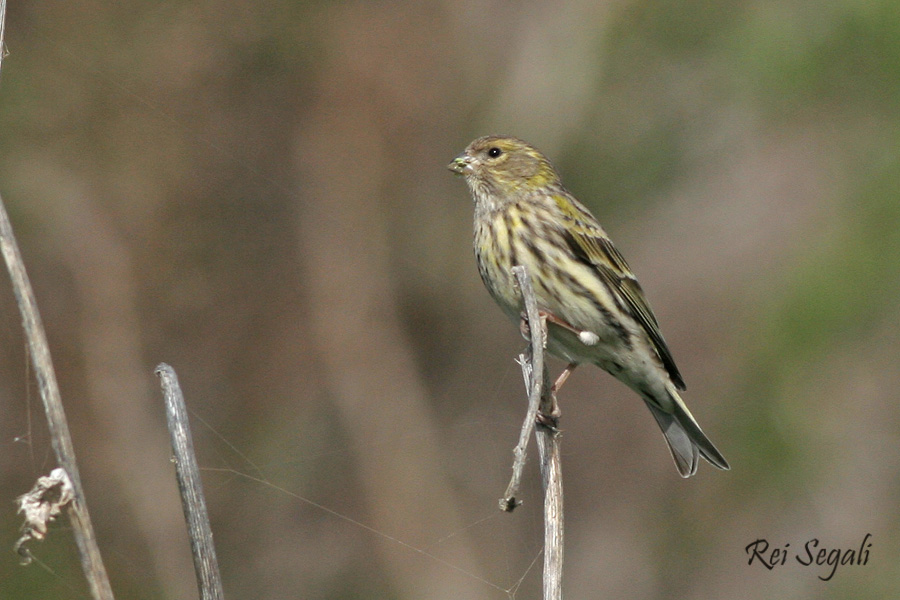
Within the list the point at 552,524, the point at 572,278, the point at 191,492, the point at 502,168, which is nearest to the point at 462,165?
the point at 502,168

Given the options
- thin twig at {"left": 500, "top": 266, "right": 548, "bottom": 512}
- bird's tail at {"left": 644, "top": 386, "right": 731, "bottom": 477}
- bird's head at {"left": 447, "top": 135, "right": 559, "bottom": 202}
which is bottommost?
bird's tail at {"left": 644, "top": 386, "right": 731, "bottom": 477}

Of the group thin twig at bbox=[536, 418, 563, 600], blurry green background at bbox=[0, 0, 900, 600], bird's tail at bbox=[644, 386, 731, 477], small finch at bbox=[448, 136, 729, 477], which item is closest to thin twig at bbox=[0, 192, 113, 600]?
thin twig at bbox=[536, 418, 563, 600]

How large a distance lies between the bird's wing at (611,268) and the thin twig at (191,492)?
2.52 metres

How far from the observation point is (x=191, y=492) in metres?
2.56

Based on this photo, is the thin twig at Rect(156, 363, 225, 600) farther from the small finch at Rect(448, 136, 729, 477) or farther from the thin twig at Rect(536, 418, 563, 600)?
the small finch at Rect(448, 136, 729, 477)

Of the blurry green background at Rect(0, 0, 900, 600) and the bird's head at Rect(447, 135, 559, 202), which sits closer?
the bird's head at Rect(447, 135, 559, 202)

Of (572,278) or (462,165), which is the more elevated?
(462,165)

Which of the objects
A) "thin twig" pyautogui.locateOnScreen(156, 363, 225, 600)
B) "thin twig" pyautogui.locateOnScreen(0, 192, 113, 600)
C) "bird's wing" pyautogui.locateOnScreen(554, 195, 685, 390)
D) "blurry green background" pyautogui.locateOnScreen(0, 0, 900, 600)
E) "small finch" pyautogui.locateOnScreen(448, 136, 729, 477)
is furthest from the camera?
"blurry green background" pyautogui.locateOnScreen(0, 0, 900, 600)

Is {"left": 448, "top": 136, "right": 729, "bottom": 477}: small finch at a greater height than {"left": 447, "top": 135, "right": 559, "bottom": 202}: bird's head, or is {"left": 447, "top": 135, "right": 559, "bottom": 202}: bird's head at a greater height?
{"left": 447, "top": 135, "right": 559, "bottom": 202}: bird's head

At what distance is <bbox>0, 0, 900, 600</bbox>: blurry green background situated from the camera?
24.9 ft

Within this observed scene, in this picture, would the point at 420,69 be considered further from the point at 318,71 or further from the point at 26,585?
the point at 26,585

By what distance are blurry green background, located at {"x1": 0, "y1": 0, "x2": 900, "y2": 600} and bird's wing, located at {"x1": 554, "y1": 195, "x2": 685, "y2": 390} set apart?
2870mm

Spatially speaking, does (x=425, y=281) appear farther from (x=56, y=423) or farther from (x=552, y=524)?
(x=56, y=423)

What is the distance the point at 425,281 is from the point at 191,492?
6.26m
